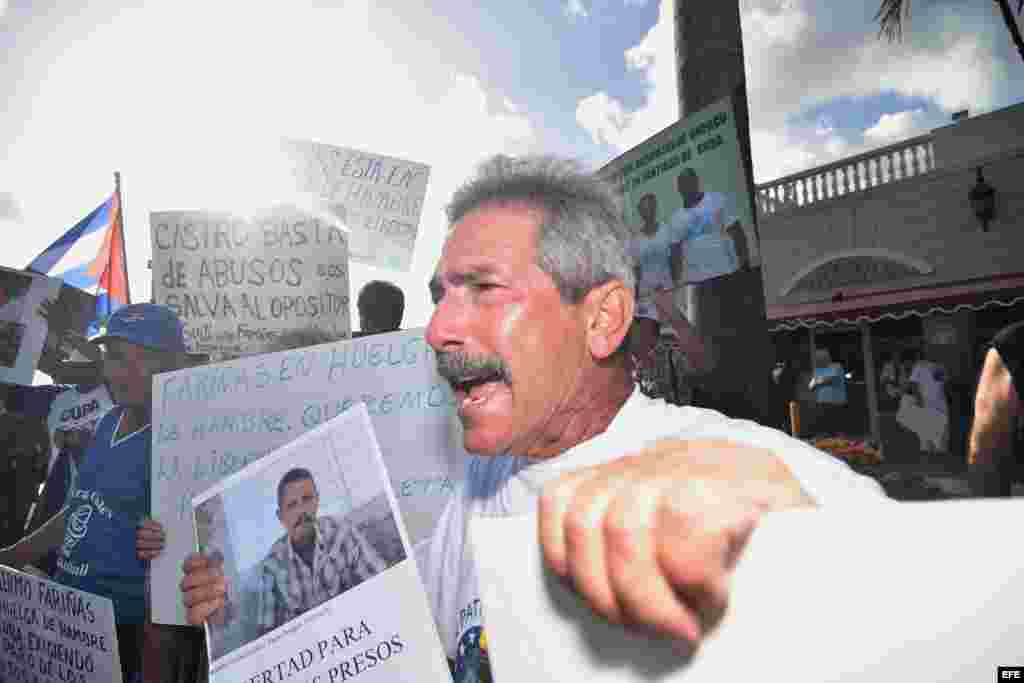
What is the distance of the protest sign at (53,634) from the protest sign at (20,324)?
4.89 ft

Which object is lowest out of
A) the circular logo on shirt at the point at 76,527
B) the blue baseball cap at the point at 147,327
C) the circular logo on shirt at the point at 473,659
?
the circular logo on shirt at the point at 473,659

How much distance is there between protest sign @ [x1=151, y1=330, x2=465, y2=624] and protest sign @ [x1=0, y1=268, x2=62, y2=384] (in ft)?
6.69

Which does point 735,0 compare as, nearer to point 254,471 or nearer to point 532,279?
point 532,279

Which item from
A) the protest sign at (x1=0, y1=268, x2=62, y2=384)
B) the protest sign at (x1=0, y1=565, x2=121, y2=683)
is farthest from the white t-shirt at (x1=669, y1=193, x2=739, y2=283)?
the protest sign at (x1=0, y1=268, x2=62, y2=384)

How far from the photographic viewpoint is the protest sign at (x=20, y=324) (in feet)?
11.0

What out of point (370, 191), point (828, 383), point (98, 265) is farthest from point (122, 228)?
point (828, 383)

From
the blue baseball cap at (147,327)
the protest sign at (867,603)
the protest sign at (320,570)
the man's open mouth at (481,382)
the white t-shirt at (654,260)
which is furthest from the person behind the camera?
the white t-shirt at (654,260)

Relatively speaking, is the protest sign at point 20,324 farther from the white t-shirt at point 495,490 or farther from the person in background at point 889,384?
the person in background at point 889,384

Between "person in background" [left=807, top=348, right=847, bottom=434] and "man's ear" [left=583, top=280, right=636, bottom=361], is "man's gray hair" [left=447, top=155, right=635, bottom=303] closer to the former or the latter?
"man's ear" [left=583, top=280, right=636, bottom=361]

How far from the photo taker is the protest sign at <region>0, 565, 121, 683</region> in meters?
1.95

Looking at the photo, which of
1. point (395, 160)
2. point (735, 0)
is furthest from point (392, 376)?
point (735, 0)

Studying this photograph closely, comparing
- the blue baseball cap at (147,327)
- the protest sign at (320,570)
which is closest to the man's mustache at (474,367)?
the protest sign at (320,570)

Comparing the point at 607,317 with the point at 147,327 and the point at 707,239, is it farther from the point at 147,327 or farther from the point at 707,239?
the point at 147,327

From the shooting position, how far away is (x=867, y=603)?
1.25 feet
